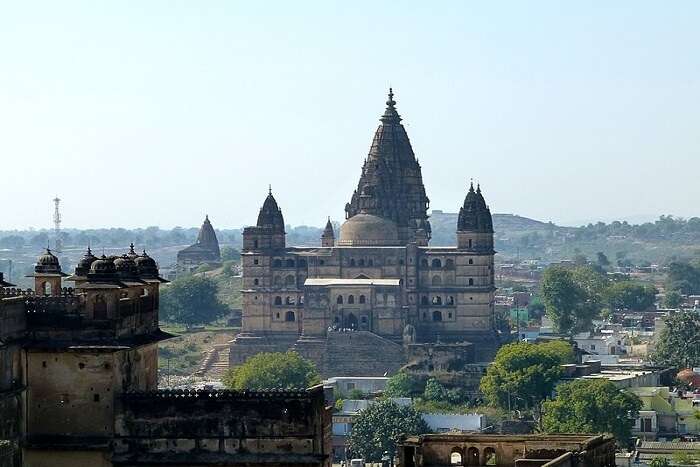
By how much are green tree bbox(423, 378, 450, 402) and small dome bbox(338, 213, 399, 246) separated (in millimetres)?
14285

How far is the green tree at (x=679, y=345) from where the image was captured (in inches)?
4688

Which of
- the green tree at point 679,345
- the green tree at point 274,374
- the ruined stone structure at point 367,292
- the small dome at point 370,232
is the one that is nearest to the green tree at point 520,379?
the green tree at point 274,374

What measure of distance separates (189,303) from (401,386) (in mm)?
39572

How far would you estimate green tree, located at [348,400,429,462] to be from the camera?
87312 millimetres

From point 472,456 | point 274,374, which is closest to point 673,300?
point 274,374

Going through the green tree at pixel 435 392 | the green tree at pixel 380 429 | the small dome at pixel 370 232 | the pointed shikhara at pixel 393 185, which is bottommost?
the green tree at pixel 380 429

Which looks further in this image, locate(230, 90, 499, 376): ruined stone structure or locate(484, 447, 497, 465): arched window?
locate(230, 90, 499, 376): ruined stone structure

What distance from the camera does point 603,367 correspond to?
113 m

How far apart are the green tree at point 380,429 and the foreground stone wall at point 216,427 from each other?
40.2 metres

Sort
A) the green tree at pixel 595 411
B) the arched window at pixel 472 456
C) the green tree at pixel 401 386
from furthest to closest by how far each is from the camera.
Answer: the green tree at pixel 401 386, the green tree at pixel 595 411, the arched window at pixel 472 456

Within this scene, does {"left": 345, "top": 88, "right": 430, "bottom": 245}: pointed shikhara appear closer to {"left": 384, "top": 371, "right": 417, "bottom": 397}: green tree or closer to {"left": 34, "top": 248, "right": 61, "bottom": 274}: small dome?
{"left": 384, "top": 371, "right": 417, "bottom": 397}: green tree

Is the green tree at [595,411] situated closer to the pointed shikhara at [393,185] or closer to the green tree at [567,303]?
the pointed shikhara at [393,185]

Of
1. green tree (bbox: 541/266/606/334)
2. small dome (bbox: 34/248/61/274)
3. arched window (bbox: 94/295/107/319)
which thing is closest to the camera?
arched window (bbox: 94/295/107/319)

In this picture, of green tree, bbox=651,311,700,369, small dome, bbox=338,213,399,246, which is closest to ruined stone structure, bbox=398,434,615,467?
green tree, bbox=651,311,700,369
